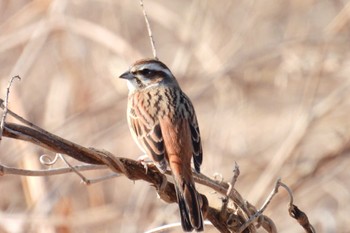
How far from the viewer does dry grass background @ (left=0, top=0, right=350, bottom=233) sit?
212 inches

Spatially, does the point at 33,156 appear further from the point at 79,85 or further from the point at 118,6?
the point at 118,6

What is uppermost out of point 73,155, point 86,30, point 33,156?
point 73,155

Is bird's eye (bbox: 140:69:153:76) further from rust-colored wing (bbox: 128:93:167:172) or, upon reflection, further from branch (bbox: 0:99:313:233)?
branch (bbox: 0:99:313:233)

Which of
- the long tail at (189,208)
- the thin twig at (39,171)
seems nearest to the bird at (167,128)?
the long tail at (189,208)

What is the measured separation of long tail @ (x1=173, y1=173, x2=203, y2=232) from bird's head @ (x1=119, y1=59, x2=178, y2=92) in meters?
1.22

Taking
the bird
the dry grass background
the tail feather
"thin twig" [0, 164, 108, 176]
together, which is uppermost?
"thin twig" [0, 164, 108, 176]

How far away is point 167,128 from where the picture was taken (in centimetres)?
369

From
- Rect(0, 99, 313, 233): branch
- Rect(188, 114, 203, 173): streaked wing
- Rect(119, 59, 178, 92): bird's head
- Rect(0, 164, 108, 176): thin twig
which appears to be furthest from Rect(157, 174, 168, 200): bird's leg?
Rect(119, 59, 178, 92): bird's head

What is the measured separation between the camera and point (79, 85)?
6332mm

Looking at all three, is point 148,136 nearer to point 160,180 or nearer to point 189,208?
point 189,208

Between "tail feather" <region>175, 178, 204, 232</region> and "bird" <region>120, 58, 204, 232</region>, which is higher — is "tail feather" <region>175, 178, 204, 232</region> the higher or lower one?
the lower one

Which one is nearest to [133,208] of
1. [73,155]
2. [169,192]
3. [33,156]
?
[33,156]

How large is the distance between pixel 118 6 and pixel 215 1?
0.82 metres

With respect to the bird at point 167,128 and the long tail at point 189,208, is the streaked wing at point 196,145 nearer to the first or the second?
the bird at point 167,128
